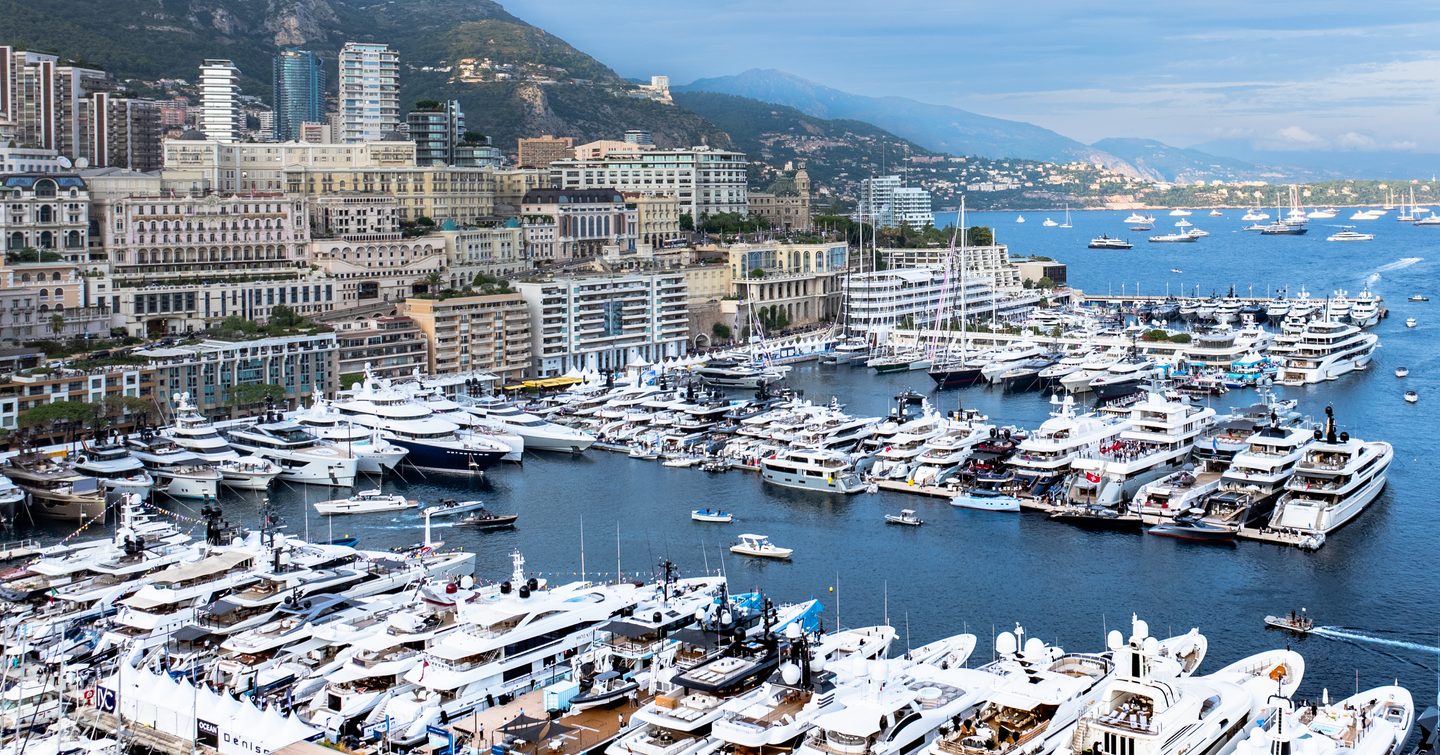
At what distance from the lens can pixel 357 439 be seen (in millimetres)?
39531

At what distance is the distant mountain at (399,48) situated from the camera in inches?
3570

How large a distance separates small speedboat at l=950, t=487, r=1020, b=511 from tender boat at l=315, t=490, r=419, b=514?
1160 centimetres

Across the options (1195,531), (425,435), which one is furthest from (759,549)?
(425,435)

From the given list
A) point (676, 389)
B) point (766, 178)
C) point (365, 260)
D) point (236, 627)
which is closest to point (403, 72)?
point (766, 178)

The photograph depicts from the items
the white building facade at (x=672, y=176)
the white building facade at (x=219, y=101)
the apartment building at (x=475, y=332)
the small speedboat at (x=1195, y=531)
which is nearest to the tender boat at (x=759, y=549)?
the small speedboat at (x=1195, y=531)

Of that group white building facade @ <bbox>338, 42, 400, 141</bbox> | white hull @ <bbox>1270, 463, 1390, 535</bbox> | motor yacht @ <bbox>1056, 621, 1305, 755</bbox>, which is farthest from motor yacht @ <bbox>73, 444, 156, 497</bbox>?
white building facade @ <bbox>338, 42, 400, 141</bbox>

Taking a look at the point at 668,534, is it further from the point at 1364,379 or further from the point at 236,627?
the point at 1364,379

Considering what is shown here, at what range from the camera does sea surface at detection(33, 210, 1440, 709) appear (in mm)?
24531

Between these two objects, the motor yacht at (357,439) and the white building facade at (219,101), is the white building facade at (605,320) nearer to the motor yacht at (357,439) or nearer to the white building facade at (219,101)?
the motor yacht at (357,439)

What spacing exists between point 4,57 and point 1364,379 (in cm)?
5456

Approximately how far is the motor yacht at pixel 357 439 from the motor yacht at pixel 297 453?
0.80ft

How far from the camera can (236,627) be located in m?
22.0

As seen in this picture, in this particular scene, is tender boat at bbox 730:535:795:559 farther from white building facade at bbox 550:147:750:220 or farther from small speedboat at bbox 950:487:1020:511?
white building facade at bbox 550:147:750:220

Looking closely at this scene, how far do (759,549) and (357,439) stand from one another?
44.7 feet
